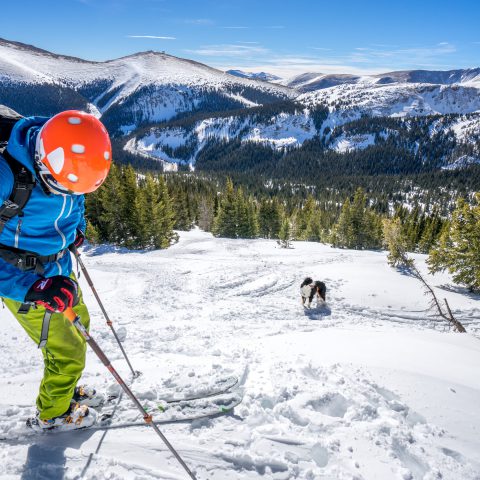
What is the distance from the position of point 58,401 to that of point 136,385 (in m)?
1.24

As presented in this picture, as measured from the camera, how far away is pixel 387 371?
198 inches

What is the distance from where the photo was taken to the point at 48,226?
11.8 feet

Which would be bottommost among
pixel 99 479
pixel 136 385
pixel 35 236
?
pixel 136 385

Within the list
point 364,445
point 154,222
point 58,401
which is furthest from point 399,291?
point 154,222

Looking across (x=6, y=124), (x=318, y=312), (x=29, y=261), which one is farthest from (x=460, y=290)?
(x=6, y=124)

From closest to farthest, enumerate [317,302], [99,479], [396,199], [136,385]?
1. [99,479]
2. [136,385]
3. [317,302]
4. [396,199]

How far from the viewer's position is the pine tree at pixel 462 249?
56.2 feet

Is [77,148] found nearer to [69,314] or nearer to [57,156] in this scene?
[57,156]

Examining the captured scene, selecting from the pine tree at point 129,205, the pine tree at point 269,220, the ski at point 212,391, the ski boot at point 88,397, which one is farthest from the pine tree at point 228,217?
the ski boot at point 88,397

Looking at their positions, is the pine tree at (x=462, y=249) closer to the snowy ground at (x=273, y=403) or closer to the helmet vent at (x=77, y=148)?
the snowy ground at (x=273, y=403)

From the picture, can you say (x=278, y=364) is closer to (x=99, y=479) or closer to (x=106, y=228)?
(x=99, y=479)

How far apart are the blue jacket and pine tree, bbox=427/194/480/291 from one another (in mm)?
18715

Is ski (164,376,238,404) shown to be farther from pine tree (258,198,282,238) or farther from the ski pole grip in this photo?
pine tree (258,198,282,238)

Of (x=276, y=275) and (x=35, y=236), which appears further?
(x=276, y=275)
